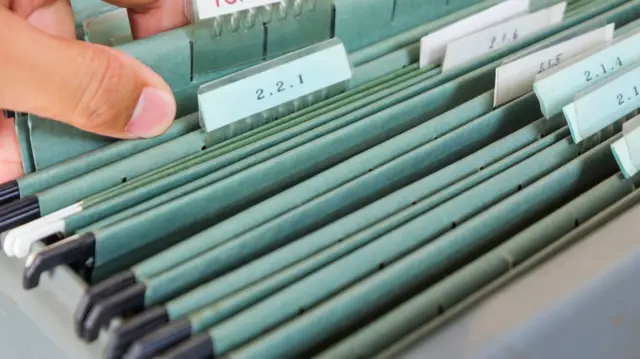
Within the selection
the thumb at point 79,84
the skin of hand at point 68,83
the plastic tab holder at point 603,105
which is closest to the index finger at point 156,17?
the skin of hand at point 68,83

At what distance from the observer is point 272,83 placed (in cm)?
60

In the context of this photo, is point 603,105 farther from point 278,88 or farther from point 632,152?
point 278,88

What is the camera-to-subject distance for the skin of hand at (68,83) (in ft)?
1.51

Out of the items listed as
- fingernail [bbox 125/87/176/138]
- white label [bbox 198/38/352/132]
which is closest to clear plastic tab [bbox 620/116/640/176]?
white label [bbox 198/38/352/132]

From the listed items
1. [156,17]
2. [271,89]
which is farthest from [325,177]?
[156,17]

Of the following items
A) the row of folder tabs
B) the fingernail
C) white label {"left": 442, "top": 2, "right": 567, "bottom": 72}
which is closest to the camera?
the row of folder tabs

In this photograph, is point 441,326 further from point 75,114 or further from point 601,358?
point 75,114

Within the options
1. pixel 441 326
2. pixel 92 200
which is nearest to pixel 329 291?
pixel 441 326

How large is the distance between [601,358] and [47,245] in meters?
0.41

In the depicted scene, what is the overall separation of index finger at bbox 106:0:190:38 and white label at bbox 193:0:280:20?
0.03 meters

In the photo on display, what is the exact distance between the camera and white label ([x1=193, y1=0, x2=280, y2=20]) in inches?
23.7

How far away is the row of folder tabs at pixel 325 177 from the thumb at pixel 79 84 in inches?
1.3

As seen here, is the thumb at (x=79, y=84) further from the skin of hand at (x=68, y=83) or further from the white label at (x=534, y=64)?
the white label at (x=534, y=64)

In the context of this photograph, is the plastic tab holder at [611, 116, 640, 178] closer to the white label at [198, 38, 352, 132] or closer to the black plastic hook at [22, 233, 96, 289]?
the white label at [198, 38, 352, 132]
